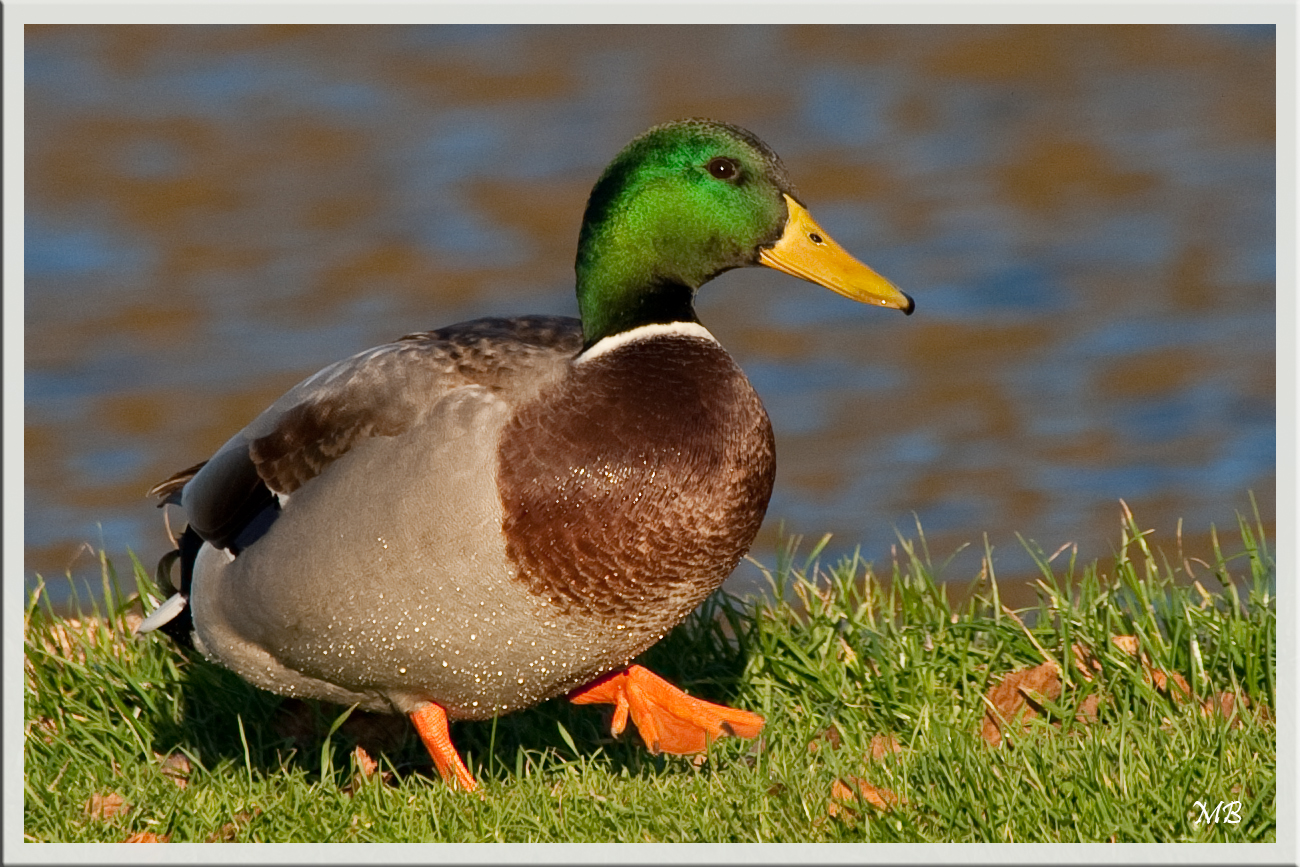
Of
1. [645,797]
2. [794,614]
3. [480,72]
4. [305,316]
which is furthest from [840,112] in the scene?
[645,797]

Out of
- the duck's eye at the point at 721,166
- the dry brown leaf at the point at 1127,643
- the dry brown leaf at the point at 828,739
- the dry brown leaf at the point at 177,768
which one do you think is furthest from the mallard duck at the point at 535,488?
the dry brown leaf at the point at 1127,643

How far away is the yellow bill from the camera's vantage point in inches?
156

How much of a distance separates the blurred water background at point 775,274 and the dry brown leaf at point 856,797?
9.62 ft

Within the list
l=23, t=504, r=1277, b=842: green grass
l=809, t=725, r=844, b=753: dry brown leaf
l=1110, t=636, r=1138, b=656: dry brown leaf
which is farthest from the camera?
l=1110, t=636, r=1138, b=656: dry brown leaf

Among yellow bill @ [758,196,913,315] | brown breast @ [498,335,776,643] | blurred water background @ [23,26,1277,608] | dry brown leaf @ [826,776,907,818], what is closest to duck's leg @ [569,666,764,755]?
brown breast @ [498,335,776,643]

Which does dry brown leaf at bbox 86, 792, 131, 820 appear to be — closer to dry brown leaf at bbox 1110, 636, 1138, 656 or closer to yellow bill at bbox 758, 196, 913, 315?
yellow bill at bbox 758, 196, 913, 315

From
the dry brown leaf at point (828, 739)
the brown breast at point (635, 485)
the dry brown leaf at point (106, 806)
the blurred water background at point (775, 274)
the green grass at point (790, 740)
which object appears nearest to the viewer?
the green grass at point (790, 740)

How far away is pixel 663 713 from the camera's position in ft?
13.6

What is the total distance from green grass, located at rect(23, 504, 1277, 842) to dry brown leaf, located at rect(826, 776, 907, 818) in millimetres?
18

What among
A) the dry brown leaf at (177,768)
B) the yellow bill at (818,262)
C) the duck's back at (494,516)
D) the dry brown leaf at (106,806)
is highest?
the yellow bill at (818,262)

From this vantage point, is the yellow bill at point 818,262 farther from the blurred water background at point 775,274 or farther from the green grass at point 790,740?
the blurred water background at point 775,274

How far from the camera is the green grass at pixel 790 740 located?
11.6ft

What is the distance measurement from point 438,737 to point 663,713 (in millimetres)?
502

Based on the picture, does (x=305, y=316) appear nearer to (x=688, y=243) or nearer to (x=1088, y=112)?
(x=1088, y=112)
